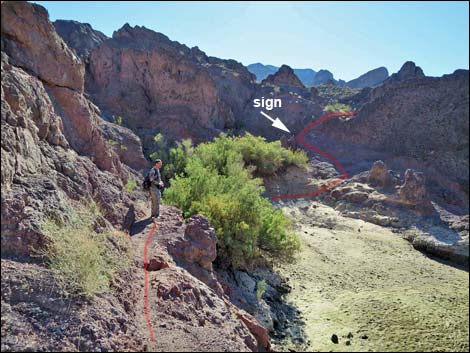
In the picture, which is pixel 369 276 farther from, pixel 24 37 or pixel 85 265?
pixel 24 37

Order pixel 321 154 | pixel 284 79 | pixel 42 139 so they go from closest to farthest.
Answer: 1. pixel 42 139
2. pixel 321 154
3. pixel 284 79

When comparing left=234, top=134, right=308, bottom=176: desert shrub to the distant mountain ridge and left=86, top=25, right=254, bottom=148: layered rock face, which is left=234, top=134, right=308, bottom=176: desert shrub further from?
the distant mountain ridge

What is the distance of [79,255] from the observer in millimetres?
4309

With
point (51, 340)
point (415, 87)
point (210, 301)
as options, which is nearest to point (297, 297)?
point (210, 301)

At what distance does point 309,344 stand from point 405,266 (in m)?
5.93

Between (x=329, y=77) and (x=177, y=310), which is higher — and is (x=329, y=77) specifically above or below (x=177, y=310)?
above

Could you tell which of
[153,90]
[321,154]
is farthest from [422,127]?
[153,90]

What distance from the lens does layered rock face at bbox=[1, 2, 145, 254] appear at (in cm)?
422

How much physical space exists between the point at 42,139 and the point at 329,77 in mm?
96791

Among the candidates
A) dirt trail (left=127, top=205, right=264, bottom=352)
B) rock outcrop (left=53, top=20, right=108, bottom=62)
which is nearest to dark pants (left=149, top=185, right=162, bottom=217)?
dirt trail (left=127, top=205, right=264, bottom=352)

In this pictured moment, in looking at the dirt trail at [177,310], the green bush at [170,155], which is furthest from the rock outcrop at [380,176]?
the dirt trail at [177,310]

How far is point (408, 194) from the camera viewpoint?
16.5m

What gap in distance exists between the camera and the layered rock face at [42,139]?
4.22 m

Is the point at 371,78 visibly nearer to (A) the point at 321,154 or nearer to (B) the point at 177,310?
(A) the point at 321,154
